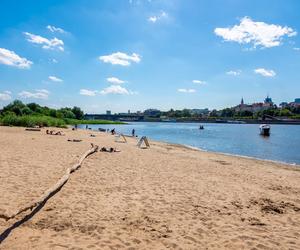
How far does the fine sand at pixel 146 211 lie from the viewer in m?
7.59

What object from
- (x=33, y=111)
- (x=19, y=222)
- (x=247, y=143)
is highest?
(x=33, y=111)

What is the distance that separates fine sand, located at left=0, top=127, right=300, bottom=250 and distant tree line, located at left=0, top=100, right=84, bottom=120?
92950mm

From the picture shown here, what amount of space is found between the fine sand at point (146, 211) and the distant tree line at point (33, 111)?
92950mm

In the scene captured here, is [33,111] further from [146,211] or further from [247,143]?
[146,211]

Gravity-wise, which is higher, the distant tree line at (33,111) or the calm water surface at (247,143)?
the distant tree line at (33,111)

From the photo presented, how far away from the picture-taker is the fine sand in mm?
7590

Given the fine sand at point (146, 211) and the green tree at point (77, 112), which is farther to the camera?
the green tree at point (77, 112)

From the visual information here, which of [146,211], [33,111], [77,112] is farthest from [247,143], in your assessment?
[77,112]

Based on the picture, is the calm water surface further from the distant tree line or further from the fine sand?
the distant tree line

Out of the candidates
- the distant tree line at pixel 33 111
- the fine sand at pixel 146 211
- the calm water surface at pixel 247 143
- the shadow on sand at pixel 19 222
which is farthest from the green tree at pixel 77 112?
the shadow on sand at pixel 19 222

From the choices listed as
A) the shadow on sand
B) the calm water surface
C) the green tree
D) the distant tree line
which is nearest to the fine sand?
the shadow on sand

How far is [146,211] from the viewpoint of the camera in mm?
9883

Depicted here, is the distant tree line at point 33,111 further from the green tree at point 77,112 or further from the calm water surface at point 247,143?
the calm water surface at point 247,143

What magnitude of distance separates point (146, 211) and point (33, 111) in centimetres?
13552
